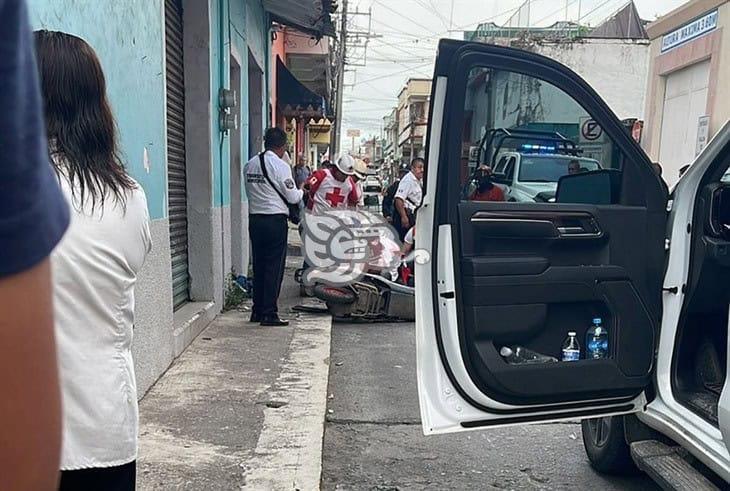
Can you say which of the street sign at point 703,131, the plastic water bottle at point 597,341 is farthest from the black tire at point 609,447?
the street sign at point 703,131

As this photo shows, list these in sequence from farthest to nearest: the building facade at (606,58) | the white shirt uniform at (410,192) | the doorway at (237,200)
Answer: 1. the building facade at (606,58)
2. the white shirt uniform at (410,192)
3. the doorway at (237,200)

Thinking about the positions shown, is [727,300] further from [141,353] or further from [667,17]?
[667,17]

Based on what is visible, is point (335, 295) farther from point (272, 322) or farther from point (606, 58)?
point (606, 58)

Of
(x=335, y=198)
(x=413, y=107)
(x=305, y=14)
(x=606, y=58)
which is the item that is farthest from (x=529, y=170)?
(x=413, y=107)

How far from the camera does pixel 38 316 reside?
65 cm

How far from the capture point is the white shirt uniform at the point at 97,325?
4.96 ft

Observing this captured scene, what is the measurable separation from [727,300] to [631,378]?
1.94ft

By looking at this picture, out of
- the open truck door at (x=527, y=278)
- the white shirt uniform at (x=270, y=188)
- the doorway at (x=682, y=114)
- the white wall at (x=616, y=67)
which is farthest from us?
the white wall at (x=616, y=67)

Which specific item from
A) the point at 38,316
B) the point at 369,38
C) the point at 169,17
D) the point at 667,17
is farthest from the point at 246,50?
the point at 369,38

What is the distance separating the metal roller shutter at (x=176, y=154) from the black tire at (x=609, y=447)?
12.1 feet

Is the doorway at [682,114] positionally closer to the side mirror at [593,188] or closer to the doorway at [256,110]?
the doorway at [256,110]

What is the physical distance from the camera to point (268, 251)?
6164 millimetres

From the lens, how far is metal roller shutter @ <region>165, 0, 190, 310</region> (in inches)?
218

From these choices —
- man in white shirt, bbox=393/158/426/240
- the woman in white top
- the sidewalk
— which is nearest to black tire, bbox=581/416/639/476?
the sidewalk
